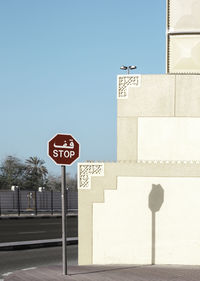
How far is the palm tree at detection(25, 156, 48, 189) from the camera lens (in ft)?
296

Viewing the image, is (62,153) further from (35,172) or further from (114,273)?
(35,172)

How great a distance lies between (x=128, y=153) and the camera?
1538 cm

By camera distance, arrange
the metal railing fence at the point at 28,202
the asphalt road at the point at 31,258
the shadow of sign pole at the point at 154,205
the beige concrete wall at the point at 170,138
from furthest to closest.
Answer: the metal railing fence at the point at 28,202 → the asphalt road at the point at 31,258 → the beige concrete wall at the point at 170,138 → the shadow of sign pole at the point at 154,205

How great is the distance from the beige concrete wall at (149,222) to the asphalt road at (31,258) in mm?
2545

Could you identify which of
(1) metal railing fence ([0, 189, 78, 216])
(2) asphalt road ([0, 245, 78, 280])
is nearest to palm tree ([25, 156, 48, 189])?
(1) metal railing fence ([0, 189, 78, 216])

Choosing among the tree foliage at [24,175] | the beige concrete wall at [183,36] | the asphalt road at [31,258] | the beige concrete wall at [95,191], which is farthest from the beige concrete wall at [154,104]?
the tree foliage at [24,175]

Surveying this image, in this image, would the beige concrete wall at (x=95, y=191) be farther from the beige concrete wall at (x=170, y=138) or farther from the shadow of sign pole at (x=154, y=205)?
the beige concrete wall at (x=170, y=138)

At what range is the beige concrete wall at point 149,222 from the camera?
14.4 m

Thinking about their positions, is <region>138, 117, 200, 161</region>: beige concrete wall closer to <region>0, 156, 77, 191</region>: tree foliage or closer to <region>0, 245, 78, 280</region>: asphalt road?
<region>0, 245, 78, 280</region>: asphalt road

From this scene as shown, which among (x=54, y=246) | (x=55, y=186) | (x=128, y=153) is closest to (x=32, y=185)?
(x=55, y=186)

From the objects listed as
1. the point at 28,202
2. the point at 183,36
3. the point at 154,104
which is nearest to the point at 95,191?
the point at 154,104

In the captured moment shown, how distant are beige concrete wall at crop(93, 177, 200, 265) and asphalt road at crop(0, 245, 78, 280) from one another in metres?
2.55

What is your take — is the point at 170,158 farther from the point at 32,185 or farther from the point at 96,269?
the point at 32,185

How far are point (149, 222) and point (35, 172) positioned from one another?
3066 inches
